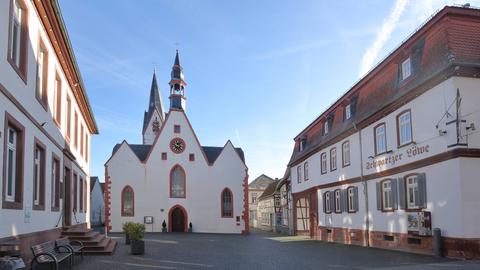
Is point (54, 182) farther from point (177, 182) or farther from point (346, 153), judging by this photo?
point (177, 182)

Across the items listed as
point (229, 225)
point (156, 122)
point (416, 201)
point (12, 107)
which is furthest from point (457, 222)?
point (156, 122)

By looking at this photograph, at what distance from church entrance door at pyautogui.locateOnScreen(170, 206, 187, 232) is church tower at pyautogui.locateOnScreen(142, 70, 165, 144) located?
81.1ft

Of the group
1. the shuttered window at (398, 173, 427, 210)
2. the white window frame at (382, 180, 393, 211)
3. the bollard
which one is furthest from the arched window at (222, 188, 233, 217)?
the bollard

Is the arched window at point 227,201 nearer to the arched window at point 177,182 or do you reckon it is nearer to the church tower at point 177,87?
the arched window at point 177,182

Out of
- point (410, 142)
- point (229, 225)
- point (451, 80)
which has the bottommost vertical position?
point (229, 225)

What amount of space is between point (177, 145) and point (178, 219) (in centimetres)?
702

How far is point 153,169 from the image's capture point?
155ft

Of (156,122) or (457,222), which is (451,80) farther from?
(156,122)

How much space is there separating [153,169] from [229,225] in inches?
349

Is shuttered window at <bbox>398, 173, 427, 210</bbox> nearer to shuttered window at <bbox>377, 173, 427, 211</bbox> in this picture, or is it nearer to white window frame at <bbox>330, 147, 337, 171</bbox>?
shuttered window at <bbox>377, 173, 427, 211</bbox>

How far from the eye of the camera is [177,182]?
4769 centimetres

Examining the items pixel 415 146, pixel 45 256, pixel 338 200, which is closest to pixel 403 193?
pixel 415 146

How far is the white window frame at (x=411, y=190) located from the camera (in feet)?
65.0

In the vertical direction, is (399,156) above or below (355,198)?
above
